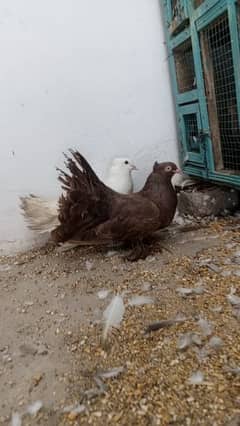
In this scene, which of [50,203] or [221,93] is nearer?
[221,93]

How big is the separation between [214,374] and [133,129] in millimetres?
1548

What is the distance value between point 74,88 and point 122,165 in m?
0.51

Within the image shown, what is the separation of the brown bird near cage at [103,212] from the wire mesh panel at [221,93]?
15.7 inches

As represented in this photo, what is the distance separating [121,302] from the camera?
4.44 feet

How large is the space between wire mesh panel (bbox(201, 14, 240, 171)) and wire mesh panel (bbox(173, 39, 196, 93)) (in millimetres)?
173

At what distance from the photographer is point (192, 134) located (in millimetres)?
2111

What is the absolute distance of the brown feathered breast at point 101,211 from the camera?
5.63 ft

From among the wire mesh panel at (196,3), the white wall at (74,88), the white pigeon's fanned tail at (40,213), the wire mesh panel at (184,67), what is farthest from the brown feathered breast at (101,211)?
the wire mesh panel at (196,3)

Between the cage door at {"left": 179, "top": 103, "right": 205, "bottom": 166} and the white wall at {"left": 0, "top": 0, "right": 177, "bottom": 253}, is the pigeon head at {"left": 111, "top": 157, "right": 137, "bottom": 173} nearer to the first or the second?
the white wall at {"left": 0, "top": 0, "right": 177, "bottom": 253}

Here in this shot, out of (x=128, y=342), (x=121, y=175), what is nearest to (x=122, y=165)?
A: (x=121, y=175)

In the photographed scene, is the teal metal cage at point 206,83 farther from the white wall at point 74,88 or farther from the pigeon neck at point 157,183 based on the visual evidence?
the pigeon neck at point 157,183

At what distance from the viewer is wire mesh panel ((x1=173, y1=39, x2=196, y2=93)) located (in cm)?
203

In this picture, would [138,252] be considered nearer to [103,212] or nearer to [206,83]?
[103,212]

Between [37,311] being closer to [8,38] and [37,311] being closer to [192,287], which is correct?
[192,287]
